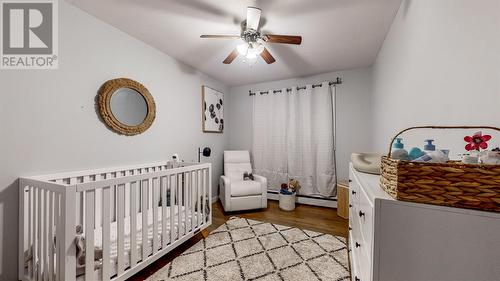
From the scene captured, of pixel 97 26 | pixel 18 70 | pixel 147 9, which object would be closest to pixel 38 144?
pixel 18 70

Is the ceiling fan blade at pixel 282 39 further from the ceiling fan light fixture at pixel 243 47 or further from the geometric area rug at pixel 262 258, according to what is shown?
the geometric area rug at pixel 262 258

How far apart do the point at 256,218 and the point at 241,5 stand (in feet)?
8.59

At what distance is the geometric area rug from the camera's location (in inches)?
64.6

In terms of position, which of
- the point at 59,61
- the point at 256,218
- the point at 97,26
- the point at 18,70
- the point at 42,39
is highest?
the point at 97,26

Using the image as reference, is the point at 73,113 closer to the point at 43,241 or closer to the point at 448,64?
the point at 43,241

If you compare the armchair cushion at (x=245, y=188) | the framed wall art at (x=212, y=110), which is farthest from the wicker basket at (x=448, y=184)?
the framed wall art at (x=212, y=110)

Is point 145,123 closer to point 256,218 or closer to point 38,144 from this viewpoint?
point 38,144

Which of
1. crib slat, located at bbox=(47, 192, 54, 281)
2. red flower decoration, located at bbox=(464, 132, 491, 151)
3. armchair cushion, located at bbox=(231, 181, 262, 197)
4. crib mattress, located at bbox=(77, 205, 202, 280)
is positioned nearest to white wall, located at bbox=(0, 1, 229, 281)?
crib slat, located at bbox=(47, 192, 54, 281)

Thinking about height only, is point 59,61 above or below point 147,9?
below

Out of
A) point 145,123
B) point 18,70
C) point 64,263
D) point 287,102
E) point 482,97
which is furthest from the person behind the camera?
point 287,102

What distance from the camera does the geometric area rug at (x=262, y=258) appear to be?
1.64m

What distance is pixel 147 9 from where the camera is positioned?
1.80 meters

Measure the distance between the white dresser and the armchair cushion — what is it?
2511 millimetres

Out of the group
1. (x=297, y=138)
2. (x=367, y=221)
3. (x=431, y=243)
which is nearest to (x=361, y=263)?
(x=367, y=221)
